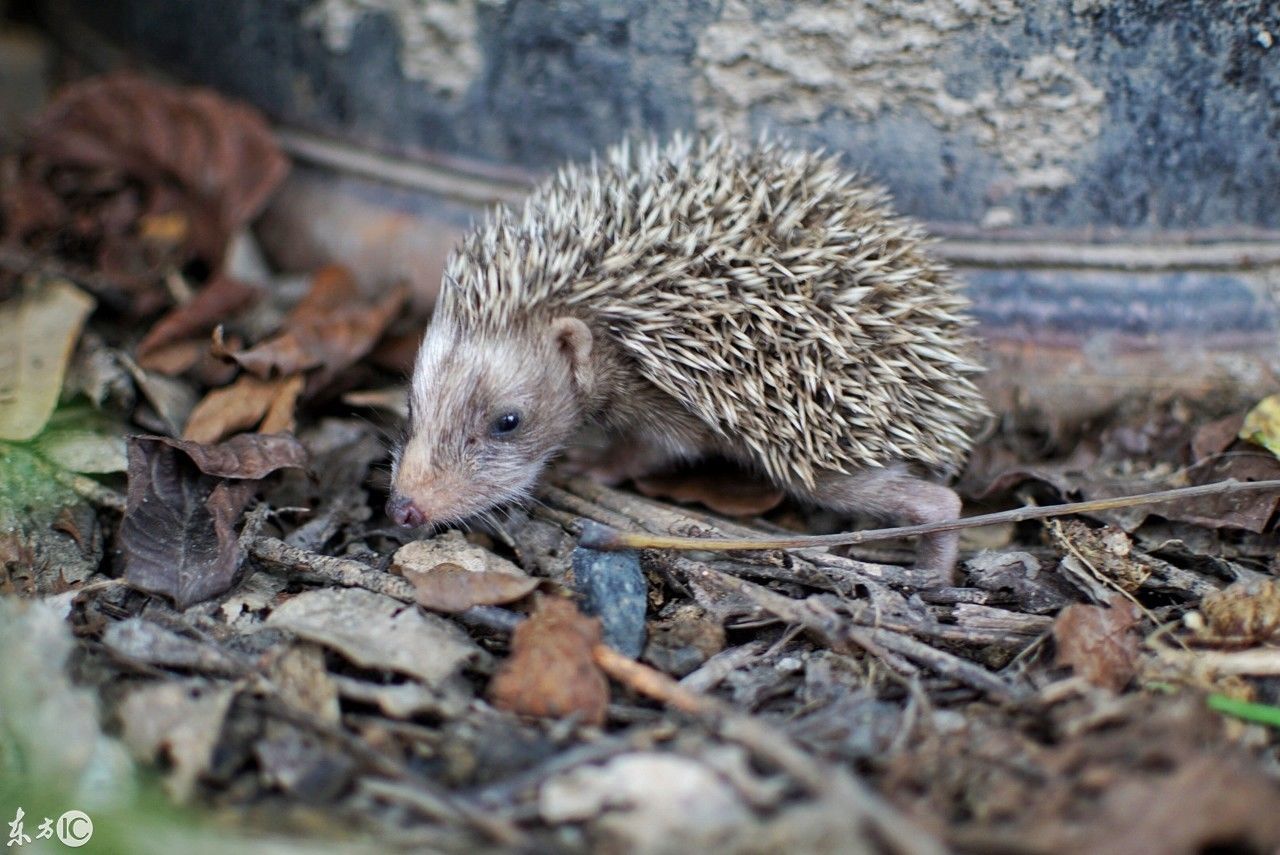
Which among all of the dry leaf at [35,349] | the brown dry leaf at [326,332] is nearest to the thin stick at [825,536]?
the brown dry leaf at [326,332]

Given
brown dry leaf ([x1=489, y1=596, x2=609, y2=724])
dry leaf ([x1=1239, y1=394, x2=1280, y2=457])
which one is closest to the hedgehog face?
brown dry leaf ([x1=489, y1=596, x2=609, y2=724])

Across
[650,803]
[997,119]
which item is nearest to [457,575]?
[650,803]

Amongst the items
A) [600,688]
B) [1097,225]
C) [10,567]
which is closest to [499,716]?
[600,688]

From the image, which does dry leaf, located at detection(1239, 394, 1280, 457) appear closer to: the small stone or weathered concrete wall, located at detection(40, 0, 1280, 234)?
weathered concrete wall, located at detection(40, 0, 1280, 234)

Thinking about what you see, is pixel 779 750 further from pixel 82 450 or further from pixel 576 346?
pixel 82 450

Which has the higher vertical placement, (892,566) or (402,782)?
(892,566)

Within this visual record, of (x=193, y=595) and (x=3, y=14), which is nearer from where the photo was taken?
(x=193, y=595)

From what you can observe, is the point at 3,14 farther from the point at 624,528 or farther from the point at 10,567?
the point at 624,528
